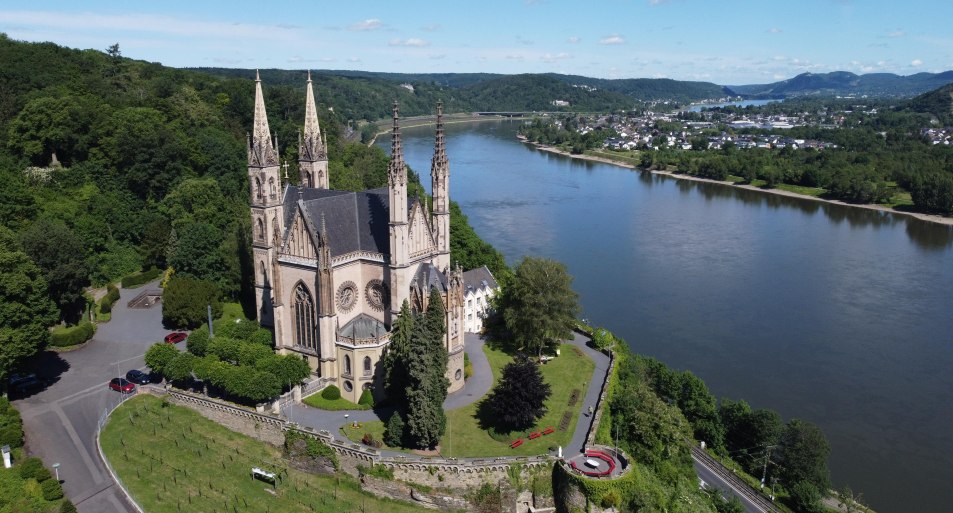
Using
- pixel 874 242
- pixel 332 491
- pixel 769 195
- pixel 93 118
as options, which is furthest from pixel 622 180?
pixel 332 491

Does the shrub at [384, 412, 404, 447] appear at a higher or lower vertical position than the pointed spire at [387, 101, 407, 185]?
lower

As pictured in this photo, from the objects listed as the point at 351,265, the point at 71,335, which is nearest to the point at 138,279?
the point at 71,335

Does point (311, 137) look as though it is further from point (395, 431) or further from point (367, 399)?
point (395, 431)

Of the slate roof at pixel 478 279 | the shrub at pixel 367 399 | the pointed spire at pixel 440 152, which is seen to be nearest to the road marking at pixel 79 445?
the shrub at pixel 367 399

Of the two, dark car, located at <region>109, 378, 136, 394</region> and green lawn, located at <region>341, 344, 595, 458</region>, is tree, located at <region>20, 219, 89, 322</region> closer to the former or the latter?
dark car, located at <region>109, 378, 136, 394</region>

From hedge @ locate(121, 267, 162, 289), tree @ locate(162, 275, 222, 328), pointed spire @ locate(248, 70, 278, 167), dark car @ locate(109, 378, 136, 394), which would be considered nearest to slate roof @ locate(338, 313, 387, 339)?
pointed spire @ locate(248, 70, 278, 167)

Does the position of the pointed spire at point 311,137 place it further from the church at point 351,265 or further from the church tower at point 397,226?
A: the church tower at point 397,226

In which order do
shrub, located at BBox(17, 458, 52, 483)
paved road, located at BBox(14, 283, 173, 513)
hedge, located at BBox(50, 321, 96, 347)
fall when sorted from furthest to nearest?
hedge, located at BBox(50, 321, 96, 347) < paved road, located at BBox(14, 283, 173, 513) < shrub, located at BBox(17, 458, 52, 483)
